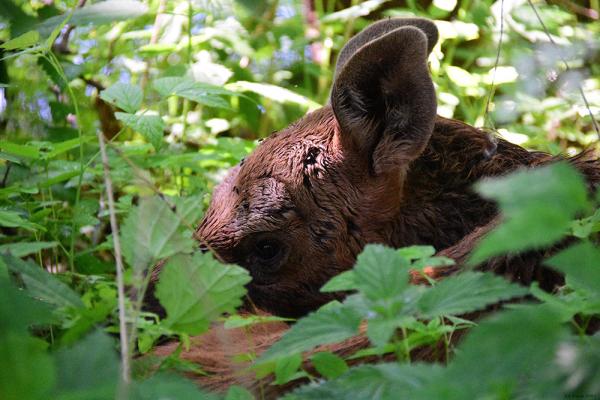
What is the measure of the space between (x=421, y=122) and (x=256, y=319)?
127 centimetres

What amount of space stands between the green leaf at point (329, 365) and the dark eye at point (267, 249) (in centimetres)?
116

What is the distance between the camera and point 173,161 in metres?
3.30

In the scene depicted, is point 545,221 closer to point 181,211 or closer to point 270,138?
point 181,211

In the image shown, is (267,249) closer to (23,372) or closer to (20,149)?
(20,149)

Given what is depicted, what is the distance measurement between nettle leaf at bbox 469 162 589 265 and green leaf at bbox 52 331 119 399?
541 mm

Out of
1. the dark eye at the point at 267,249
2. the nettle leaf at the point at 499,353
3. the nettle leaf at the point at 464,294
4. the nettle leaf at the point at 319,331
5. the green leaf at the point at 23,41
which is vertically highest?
the green leaf at the point at 23,41

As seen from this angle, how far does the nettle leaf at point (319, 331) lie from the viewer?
1.31m

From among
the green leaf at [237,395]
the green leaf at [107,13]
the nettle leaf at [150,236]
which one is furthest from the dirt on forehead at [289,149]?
the green leaf at [237,395]

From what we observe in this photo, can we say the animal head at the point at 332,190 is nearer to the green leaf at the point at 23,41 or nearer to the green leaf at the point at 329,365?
the green leaf at the point at 23,41

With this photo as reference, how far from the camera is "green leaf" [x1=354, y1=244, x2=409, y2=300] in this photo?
4.33 feet

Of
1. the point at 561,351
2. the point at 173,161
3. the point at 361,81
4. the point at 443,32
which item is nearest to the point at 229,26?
the point at 443,32

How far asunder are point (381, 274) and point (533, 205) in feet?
1.41

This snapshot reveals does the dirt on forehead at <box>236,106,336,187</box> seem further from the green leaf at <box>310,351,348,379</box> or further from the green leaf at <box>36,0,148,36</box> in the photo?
the green leaf at <box>310,351,348,379</box>

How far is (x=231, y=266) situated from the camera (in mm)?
1537
